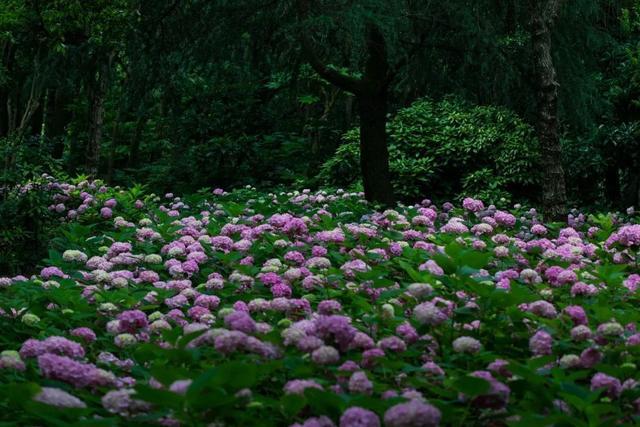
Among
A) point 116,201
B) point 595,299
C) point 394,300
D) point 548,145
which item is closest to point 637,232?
point 595,299

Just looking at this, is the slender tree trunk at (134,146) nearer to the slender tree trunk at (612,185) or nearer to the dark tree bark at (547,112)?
the slender tree trunk at (612,185)

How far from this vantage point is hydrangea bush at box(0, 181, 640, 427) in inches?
97.5

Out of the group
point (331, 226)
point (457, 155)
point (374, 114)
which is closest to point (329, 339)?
point (331, 226)

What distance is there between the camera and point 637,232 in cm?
566

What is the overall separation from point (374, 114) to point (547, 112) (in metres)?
2.25

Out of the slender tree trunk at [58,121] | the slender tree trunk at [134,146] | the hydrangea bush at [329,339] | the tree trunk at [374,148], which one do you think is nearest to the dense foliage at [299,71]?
the tree trunk at [374,148]

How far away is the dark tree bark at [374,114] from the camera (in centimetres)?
995

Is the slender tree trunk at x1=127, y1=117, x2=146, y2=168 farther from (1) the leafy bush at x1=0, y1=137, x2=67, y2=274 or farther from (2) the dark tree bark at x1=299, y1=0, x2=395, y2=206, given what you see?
(2) the dark tree bark at x1=299, y1=0, x2=395, y2=206

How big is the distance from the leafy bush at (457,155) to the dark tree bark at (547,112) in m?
3.30

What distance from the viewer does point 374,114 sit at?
9969 mm

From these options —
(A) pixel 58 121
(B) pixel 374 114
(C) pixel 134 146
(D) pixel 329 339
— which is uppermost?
(A) pixel 58 121

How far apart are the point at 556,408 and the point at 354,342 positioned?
766 mm

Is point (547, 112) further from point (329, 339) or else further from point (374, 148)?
point (329, 339)

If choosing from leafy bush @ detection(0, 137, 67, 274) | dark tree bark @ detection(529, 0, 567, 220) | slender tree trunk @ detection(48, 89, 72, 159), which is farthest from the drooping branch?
slender tree trunk @ detection(48, 89, 72, 159)
